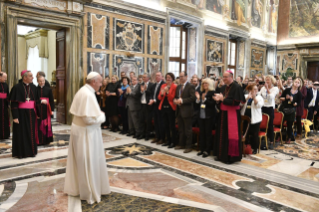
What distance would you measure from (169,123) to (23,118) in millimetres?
3304

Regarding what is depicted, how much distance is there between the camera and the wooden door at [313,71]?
1807 centimetres

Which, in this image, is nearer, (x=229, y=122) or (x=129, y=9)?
(x=229, y=122)

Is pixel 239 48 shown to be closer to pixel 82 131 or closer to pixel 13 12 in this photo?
pixel 13 12

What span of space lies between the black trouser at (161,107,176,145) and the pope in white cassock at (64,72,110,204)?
3.32 metres

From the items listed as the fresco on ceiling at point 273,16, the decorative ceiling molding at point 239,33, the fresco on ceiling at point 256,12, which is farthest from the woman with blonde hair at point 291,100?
the fresco on ceiling at point 273,16

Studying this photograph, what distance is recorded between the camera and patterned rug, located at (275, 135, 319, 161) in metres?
6.44

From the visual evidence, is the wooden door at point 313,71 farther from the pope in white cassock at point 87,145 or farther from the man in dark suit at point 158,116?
the pope in white cassock at point 87,145

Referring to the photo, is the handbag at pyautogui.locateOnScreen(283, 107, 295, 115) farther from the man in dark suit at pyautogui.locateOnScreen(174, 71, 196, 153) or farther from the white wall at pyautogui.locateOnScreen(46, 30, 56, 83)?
the white wall at pyautogui.locateOnScreen(46, 30, 56, 83)

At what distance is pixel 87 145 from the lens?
3.49 metres

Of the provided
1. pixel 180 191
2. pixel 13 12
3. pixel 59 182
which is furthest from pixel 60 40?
pixel 180 191

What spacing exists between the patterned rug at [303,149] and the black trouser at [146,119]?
339cm

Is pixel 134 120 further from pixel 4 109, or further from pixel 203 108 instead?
pixel 4 109

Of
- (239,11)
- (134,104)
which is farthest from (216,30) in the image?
(134,104)

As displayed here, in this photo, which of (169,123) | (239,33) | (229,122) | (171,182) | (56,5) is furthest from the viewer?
(239,33)
